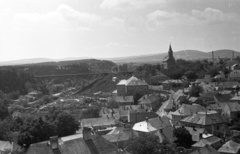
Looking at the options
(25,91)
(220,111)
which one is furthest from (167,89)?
(25,91)

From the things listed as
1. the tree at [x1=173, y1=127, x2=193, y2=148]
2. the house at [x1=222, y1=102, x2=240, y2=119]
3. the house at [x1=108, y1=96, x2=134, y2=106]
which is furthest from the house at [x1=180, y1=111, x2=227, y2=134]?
the house at [x1=108, y1=96, x2=134, y2=106]

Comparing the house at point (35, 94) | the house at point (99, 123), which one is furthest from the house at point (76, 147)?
the house at point (35, 94)

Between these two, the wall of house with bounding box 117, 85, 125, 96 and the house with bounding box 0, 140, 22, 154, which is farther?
the wall of house with bounding box 117, 85, 125, 96

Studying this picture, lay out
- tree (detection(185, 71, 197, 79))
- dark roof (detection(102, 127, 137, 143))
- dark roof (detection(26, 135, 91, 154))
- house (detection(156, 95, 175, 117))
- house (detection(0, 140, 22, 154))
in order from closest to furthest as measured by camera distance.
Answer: dark roof (detection(26, 135, 91, 154))
house (detection(0, 140, 22, 154))
dark roof (detection(102, 127, 137, 143))
house (detection(156, 95, 175, 117))
tree (detection(185, 71, 197, 79))

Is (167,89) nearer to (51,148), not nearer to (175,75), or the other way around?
(175,75)

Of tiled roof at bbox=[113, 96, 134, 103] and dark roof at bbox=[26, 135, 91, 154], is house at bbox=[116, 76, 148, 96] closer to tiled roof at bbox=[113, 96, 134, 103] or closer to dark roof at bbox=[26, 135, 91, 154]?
tiled roof at bbox=[113, 96, 134, 103]

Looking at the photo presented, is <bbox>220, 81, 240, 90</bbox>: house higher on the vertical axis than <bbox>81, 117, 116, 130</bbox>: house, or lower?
higher

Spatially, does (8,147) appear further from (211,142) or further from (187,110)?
(187,110)
